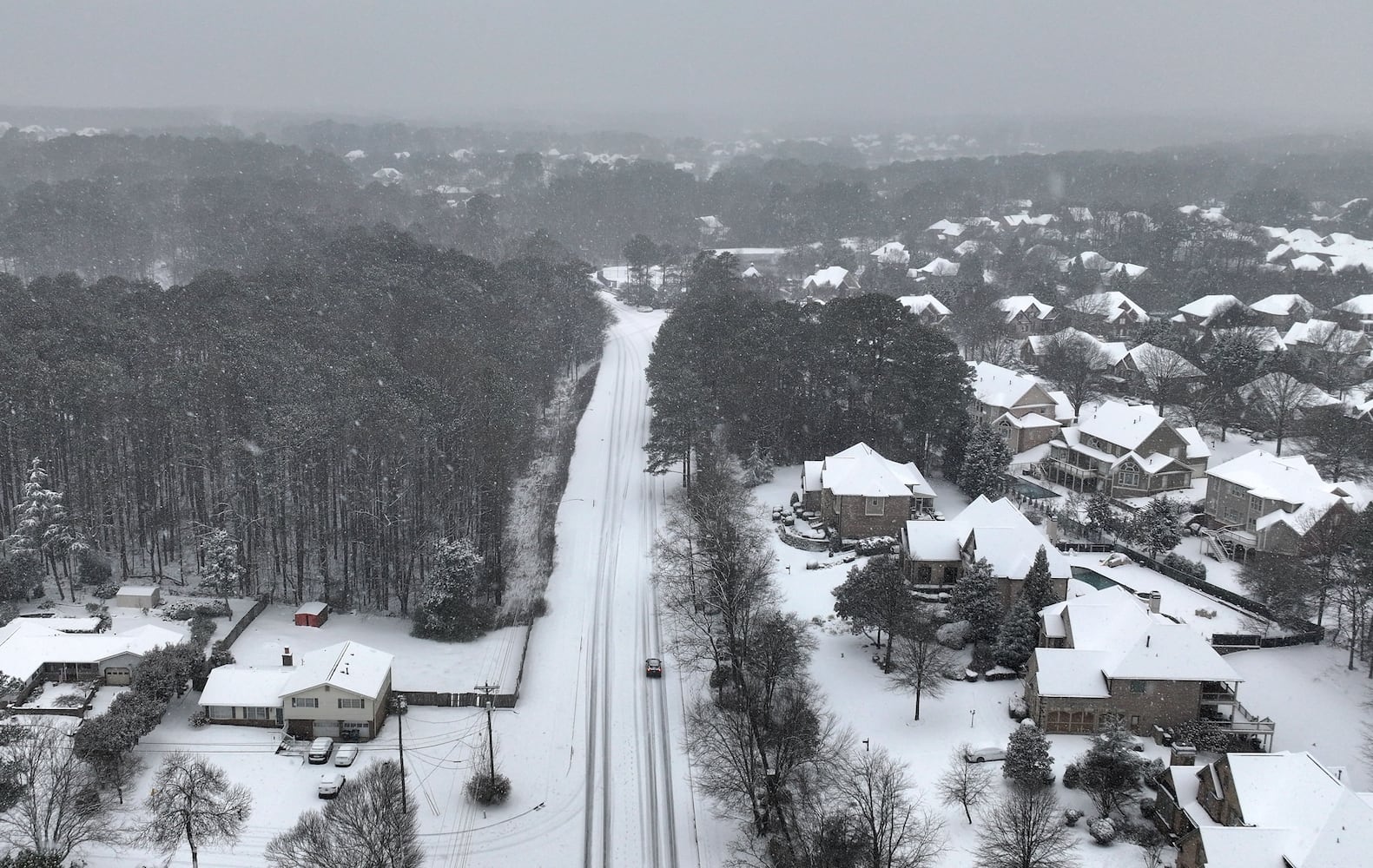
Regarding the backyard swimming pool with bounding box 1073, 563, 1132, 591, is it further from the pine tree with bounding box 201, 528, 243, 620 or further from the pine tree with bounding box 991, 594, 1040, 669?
the pine tree with bounding box 201, 528, 243, 620

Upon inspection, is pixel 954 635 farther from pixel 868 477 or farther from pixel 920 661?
pixel 868 477

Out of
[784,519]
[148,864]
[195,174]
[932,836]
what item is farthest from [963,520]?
[195,174]

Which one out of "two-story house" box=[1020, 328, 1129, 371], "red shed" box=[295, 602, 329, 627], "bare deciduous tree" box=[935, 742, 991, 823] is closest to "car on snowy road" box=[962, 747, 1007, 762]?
"bare deciduous tree" box=[935, 742, 991, 823]

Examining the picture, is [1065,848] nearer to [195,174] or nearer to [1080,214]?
[1080,214]

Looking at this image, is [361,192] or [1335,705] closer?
[1335,705]

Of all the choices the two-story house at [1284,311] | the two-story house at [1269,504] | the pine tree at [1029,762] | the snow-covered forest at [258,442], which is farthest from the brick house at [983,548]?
the two-story house at [1284,311]

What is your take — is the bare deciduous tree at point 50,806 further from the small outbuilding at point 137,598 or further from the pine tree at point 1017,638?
the pine tree at point 1017,638
